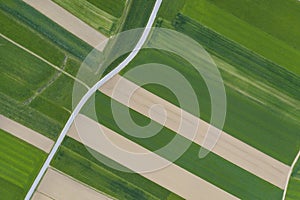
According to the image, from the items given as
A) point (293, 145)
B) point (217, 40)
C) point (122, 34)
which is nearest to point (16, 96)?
point (122, 34)

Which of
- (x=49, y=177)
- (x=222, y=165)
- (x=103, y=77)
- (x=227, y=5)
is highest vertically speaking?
(x=227, y=5)

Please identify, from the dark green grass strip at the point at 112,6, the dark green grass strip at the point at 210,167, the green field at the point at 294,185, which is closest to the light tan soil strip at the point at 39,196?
the dark green grass strip at the point at 210,167

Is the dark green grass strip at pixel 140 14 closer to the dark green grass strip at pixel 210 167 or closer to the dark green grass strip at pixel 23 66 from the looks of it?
the dark green grass strip at pixel 210 167

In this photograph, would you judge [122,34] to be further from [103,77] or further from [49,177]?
[49,177]

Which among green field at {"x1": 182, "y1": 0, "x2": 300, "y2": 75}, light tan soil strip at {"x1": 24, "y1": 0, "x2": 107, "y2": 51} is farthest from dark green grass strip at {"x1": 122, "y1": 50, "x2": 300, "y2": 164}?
light tan soil strip at {"x1": 24, "y1": 0, "x2": 107, "y2": 51}

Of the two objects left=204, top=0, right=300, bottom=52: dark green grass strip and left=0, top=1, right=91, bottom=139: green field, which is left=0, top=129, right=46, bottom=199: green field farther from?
left=204, top=0, right=300, bottom=52: dark green grass strip

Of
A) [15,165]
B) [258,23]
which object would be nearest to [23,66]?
[15,165]

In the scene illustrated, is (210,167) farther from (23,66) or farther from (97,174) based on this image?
(23,66)
